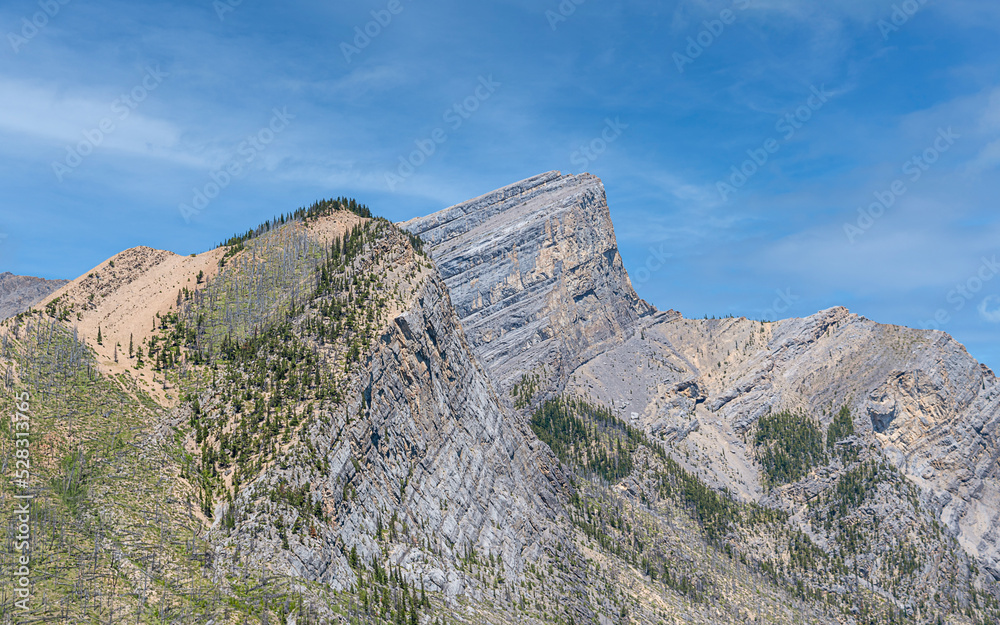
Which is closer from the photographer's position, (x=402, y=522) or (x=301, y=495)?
(x=301, y=495)

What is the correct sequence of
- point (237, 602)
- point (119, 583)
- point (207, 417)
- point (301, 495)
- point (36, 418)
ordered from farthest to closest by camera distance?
point (207, 417), point (301, 495), point (36, 418), point (237, 602), point (119, 583)

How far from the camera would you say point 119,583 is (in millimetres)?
122750

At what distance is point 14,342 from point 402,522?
227 ft

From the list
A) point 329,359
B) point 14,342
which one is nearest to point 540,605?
point 329,359

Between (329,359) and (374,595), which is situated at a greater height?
(329,359)

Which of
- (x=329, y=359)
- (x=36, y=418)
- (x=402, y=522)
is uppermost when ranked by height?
(x=329, y=359)

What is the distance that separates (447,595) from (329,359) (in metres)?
46.5

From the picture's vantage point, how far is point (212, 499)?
15000 centimetres

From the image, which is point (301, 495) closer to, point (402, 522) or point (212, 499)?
point (212, 499)

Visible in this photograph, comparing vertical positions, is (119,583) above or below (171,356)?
below

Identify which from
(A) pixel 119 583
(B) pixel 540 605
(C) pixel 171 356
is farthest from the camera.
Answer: (B) pixel 540 605

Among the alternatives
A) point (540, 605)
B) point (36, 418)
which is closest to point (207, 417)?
point (36, 418)

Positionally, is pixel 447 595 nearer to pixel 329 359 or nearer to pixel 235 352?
pixel 329 359

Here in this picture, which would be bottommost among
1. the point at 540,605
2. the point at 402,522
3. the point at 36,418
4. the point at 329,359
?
the point at 540,605
